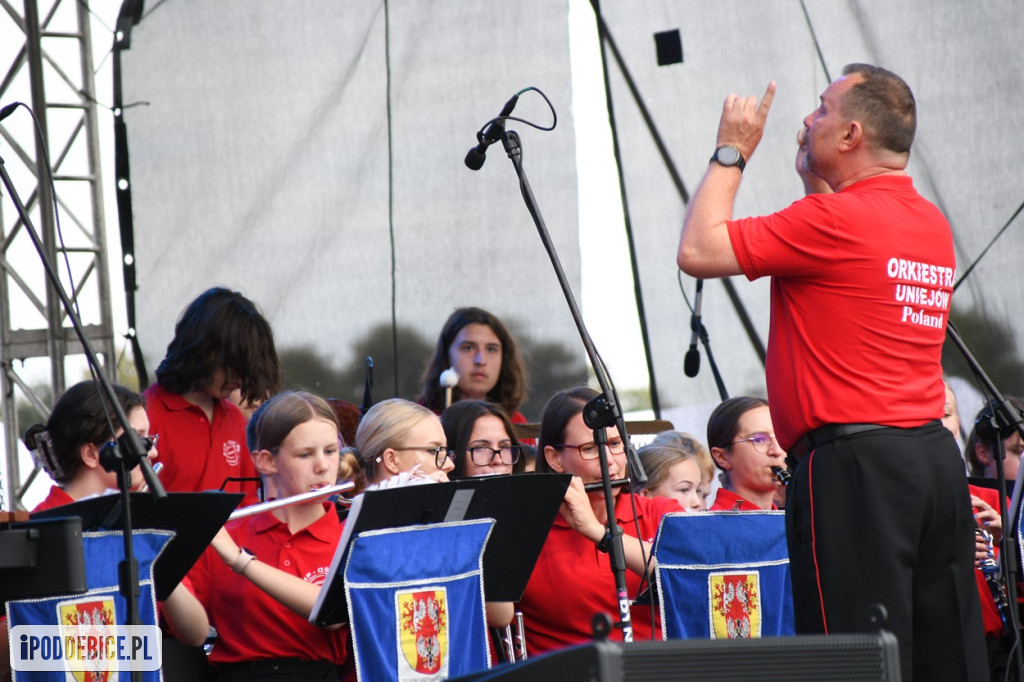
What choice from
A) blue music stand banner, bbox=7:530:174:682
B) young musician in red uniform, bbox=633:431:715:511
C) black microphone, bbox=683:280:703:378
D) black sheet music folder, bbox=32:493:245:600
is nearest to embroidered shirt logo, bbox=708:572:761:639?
young musician in red uniform, bbox=633:431:715:511

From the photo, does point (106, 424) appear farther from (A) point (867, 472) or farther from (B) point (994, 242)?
(B) point (994, 242)

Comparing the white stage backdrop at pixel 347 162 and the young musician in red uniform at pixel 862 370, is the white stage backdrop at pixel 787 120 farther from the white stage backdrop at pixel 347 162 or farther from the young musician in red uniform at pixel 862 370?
the young musician in red uniform at pixel 862 370

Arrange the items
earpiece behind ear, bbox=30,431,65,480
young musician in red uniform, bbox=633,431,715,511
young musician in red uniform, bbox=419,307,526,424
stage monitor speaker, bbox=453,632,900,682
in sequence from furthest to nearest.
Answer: young musician in red uniform, bbox=419,307,526,424, young musician in red uniform, bbox=633,431,715,511, earpiece behind ear, bbox=30,431,65,480, stage monitor speaker, bbox=453,632,900,682

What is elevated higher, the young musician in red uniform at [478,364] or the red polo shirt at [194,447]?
the young musician in red uniform at [478,364]

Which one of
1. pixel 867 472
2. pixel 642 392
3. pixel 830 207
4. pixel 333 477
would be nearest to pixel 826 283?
pixel 830 207

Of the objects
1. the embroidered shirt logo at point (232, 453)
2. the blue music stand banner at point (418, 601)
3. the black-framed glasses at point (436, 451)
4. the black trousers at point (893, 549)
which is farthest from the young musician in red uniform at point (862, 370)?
the embroidered shirt logo at point (232, 453)

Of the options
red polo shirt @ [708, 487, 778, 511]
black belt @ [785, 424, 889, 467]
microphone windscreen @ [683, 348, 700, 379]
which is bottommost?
red polo shirt @ [708, 487, 778, 511]

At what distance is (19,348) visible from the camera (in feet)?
17.1

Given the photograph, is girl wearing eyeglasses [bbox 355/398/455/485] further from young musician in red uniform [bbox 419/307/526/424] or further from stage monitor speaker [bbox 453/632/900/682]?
stage monitor speaker [bbox 453/632/900/682]

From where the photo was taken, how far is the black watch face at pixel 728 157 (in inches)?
102

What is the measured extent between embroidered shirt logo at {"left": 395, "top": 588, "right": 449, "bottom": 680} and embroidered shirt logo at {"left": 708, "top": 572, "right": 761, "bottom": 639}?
764 millimetres

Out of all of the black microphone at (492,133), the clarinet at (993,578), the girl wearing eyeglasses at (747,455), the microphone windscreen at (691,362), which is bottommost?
the clarinet at (993,578)

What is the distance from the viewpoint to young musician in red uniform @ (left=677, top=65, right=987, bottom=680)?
7.82 feet

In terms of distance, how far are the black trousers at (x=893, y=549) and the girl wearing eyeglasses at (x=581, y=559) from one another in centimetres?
94
